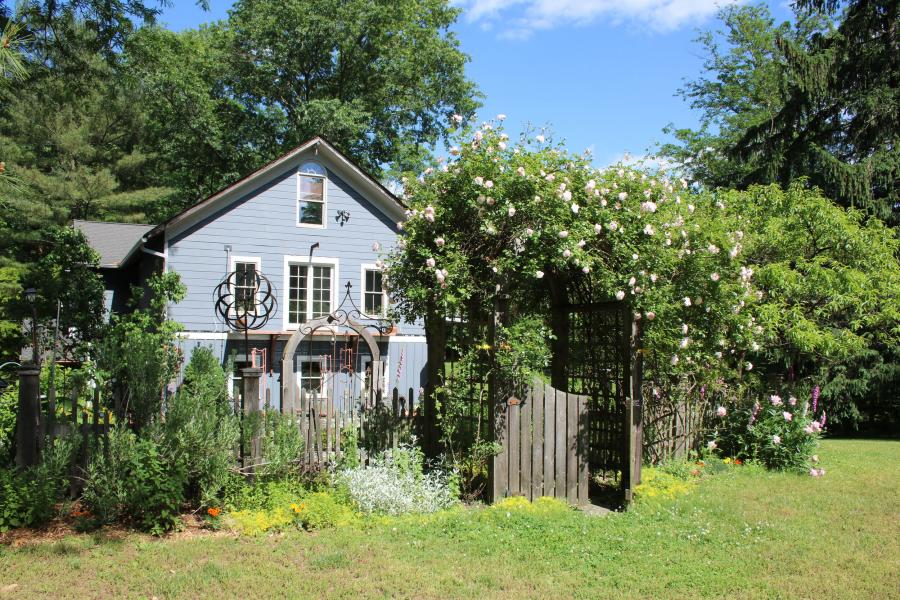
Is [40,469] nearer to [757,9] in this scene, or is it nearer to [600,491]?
[600,491]

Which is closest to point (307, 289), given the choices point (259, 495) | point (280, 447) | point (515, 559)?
point (280, 447)

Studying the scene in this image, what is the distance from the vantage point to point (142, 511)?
5551mm

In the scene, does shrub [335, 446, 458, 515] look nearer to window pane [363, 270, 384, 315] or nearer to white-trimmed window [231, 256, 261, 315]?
white-trimmed window [231, 256, 261, 315]

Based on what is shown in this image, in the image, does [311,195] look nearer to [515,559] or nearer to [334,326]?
[334,326]

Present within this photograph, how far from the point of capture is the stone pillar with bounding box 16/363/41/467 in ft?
18.6

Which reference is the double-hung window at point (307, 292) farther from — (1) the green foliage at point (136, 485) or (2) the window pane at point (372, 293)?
(1) the green foliage at point (136, 485)

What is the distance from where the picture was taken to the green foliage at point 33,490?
17.5 ft

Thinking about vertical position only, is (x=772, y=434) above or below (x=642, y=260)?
below

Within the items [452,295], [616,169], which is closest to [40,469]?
[452,295]

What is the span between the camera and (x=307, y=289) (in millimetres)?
16422

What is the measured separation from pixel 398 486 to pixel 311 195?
11.7 m

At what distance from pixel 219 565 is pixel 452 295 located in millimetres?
3076

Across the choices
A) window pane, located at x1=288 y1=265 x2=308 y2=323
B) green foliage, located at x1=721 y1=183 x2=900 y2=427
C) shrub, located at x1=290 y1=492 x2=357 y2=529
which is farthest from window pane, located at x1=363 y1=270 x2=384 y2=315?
shrub, located at x1=290 y1=492 x2=357 y2=529

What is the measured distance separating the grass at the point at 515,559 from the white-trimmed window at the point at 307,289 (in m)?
10.9
